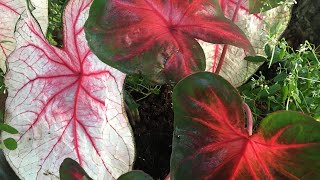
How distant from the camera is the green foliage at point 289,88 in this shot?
2.90 ft

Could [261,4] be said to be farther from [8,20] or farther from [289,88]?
[8,20]

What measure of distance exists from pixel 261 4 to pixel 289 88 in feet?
0.49

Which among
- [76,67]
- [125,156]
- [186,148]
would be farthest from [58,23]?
[186,148]

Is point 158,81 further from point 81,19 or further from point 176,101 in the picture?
point 81,19

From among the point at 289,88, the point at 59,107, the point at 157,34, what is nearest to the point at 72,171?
the point at 59,107

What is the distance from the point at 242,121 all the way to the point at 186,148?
0.27 ft

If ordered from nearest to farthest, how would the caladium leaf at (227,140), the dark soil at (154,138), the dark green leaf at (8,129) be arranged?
the caladium leaf at (227,140) < the dark green leaf at (8,129) < the dark soil at (154,138)

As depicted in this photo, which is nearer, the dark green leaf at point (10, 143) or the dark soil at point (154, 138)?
the dark green leaf at point (10, 143)

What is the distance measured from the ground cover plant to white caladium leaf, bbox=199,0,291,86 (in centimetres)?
3

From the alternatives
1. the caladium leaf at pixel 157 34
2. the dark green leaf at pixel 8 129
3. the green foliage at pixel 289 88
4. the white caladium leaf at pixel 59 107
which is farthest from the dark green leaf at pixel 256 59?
the dark green leaf at pixel 8 129

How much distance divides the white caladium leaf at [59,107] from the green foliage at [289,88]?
0.27 m

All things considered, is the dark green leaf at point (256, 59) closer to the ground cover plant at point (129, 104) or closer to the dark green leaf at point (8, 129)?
the ground cover plant at point (129, 104)

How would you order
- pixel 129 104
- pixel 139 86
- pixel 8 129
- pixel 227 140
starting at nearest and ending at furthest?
pixel 227 140, pixel 8 129, pixel 129 104, pixel 139 86

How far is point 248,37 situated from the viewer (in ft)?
3.27
